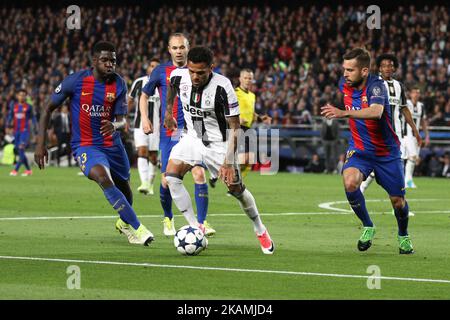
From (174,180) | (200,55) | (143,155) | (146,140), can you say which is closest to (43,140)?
(174,180)

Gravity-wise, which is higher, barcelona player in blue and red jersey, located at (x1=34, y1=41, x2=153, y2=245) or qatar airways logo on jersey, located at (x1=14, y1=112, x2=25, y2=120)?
barcelona player in blue and red jersey, located at (x1=34, y1=41, x2=153, y2=245)

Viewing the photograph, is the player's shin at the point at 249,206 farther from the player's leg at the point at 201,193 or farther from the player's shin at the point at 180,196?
the player's leg at the point at 201,193

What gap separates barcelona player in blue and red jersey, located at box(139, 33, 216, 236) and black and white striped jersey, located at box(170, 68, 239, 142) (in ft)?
5.11

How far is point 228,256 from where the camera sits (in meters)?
11.2

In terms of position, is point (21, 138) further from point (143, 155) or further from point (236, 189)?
point (236, 189)

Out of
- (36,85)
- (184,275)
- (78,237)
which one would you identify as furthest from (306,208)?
(36,85)

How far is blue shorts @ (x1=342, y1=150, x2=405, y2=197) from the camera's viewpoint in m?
11.8

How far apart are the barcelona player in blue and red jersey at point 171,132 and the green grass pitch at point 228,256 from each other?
0.98 ft

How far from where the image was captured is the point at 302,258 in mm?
11039

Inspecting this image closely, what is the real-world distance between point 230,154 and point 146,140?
32.4 feet

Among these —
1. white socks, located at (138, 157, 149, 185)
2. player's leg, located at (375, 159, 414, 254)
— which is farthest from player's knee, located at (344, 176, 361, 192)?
white socks, located at (138, 157, 149, 185)

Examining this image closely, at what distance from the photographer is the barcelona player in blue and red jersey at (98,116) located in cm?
1221

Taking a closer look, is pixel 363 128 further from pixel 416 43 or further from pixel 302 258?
pixel 416 43

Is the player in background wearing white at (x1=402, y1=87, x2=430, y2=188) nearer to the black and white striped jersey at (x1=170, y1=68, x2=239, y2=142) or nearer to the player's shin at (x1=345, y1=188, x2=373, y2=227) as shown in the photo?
the player's shin at (x1=345, y1=188, x2=373, y2=227)
